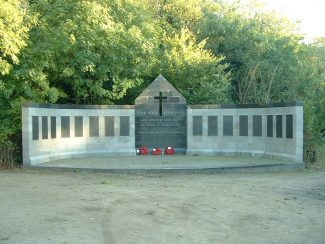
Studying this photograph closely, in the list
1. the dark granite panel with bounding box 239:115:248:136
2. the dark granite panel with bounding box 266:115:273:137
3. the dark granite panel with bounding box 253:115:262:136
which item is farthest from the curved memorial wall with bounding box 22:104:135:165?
the dark granite panel with bounding box 266:115:273:137

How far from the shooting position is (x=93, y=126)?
2073 cm

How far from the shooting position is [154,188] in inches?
468

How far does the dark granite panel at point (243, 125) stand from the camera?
807 inches

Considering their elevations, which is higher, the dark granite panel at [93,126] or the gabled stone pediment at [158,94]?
the gabled stone pediment at [158,94]

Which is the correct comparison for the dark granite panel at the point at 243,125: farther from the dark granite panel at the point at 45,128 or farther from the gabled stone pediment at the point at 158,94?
the dark granite panel at the point at 45,128

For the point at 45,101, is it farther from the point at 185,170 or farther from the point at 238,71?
the point at 238,71

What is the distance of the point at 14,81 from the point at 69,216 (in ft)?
37.8

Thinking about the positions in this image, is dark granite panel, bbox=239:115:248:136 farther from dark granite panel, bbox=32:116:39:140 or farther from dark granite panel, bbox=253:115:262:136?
dark granite panel, bbox=32:116:39:140

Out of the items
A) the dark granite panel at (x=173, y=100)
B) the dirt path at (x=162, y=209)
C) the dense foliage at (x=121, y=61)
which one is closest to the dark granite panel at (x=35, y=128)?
the dense foliage at (x=121, y=61)

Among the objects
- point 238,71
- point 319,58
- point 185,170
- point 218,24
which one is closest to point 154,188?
point 185,170

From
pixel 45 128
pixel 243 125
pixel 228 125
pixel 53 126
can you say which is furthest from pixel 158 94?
pixel 45 128

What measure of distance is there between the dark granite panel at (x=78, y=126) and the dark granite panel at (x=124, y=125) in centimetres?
174

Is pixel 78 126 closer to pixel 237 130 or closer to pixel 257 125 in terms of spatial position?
pixel 237 130

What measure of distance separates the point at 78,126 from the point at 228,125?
6.37 metres
